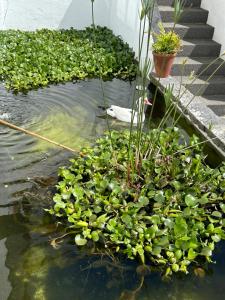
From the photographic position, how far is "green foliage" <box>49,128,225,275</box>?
3.27m

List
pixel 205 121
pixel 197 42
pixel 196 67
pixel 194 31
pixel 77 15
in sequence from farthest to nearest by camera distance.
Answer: pixel 77 15 < pixel 194 31 < pixel 197 42 < pixel 196 67 < pixel 205 121

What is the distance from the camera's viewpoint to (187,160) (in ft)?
13.7

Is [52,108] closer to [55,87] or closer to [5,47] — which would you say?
[55,87]

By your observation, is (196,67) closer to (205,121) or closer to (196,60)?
(196,60)

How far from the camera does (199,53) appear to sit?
273 inches

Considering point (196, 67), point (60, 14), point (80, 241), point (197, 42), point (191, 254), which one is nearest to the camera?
point (191, 254)

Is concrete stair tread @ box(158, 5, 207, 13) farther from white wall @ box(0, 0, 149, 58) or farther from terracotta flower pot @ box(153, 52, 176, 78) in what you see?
terracotta flower pot @ box(153, 52, 176, 78)

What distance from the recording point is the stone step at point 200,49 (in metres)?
6.87

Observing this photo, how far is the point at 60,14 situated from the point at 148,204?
23.5 ft

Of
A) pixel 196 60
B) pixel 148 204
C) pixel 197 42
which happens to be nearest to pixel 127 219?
pixel 148 204

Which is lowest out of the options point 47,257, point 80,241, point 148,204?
point 47,257

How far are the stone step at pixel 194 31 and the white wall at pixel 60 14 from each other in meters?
1.65

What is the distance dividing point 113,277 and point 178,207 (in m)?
1.02

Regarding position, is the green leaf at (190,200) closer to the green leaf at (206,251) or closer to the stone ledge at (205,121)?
the green leaf at (206,251)
